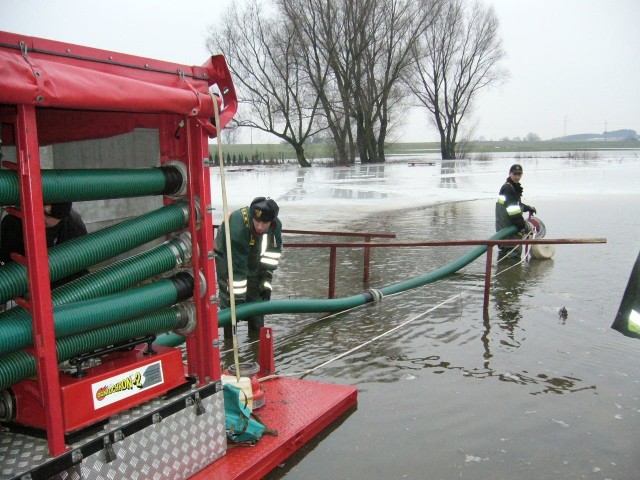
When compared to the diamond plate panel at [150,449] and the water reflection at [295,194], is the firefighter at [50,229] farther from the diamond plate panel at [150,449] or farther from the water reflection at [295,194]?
the water reflection at [295,194]

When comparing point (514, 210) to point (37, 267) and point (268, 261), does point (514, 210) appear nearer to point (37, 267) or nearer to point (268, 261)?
point (268, 261)

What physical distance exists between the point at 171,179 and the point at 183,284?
55 centimetres

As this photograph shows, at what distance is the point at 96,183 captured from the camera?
284 centimetres

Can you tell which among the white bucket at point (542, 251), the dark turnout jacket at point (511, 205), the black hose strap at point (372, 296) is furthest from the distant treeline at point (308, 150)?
the white bucket at point (542, 251)

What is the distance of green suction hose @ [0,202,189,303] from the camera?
2.62 m

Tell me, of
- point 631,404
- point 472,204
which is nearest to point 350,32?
point 472,204

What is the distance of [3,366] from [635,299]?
3380mm

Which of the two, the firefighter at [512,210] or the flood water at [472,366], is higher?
the firefighter at [512,210]

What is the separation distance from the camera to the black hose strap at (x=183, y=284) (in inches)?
127

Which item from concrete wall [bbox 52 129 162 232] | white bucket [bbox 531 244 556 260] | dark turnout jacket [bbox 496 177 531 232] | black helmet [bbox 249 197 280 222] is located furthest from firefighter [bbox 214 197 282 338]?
dark turnout jacket [bbox 496 177 531 232]

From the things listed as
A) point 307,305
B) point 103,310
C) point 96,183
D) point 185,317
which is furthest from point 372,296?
point 96,183

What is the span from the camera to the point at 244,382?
152 inches

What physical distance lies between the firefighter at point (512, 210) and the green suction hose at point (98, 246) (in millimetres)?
7790

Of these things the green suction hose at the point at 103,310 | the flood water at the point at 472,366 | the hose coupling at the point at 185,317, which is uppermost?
the green suction hose at the point at 103,310
